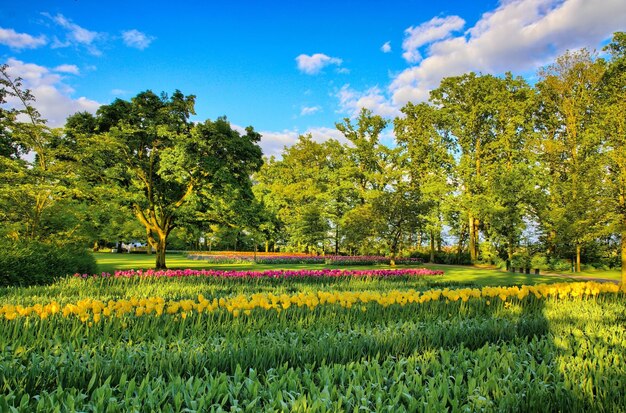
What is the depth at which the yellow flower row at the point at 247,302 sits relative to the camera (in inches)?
151

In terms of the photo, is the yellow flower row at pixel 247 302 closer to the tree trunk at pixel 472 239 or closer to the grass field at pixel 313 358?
the grass field at pixel 313 358

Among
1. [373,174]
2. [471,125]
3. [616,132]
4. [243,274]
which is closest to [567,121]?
[471,125]

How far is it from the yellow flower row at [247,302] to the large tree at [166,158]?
9583mm

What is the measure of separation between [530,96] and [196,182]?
25800 millimetres

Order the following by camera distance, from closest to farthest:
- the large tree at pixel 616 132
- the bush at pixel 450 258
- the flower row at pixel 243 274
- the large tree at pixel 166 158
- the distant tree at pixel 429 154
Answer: the flower row at pixel 243 274
the large tree at pixel 616 132
the large tree at pixel 166 158
the bush at pixel 450 258
the distant tree at pixel 429 154

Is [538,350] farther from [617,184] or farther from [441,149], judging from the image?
[441,149]

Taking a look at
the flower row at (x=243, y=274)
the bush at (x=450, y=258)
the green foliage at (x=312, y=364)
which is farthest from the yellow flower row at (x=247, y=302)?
the bush at (x=450, y=258)

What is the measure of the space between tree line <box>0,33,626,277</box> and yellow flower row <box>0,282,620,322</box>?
25.1ft

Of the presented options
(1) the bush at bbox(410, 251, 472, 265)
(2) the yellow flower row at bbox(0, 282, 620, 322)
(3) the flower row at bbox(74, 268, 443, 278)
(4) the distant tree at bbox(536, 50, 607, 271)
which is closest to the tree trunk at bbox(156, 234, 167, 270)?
(3) the flower row at bbox(74, 268, 443, 278)

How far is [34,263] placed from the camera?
9820mm

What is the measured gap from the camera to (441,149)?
3231 centimetres

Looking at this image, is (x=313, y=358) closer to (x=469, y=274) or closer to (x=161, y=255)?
(x=161, y=255)

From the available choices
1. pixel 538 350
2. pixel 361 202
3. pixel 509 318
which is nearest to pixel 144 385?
pixel 538 350

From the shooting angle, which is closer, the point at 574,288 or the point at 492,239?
the point at 574,288
